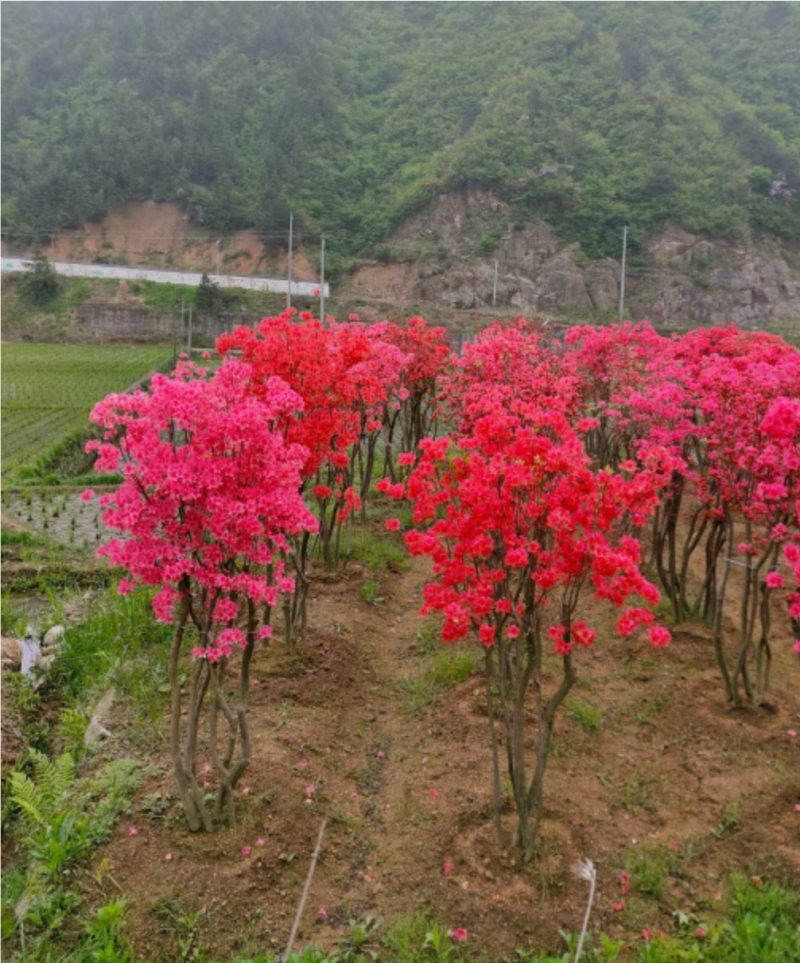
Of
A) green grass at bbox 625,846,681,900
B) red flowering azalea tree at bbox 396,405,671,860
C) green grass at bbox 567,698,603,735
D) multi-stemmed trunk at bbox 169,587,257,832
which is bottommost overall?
green grass at bbox 625,846,681,900

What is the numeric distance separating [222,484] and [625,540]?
216 cm

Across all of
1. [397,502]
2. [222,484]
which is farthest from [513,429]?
[397,502]

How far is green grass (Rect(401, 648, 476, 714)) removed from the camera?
6.21 meters

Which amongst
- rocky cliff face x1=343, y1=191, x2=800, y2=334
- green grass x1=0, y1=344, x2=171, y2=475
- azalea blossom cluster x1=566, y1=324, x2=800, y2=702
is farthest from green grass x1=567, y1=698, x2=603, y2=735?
rocky cliff face x1=343, y1=191, x2=800, y2=334

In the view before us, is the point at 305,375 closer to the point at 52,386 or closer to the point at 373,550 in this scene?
the point at 373,550

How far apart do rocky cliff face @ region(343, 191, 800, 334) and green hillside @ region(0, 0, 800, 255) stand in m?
1.53

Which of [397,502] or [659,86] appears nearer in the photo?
[397,502]

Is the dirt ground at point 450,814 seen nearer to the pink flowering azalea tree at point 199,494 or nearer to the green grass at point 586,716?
the green grass at point 586,716

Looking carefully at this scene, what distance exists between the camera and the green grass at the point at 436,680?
245 inches

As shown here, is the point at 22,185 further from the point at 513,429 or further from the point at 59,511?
the point at 513,429

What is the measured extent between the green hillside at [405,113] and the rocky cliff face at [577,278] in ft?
5.02

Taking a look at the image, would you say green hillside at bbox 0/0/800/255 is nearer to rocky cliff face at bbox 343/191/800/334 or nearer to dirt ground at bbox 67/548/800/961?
rocky cliff face at bbox 343/191/800/334

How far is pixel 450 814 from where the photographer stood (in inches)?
185

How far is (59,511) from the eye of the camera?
1260 cm
